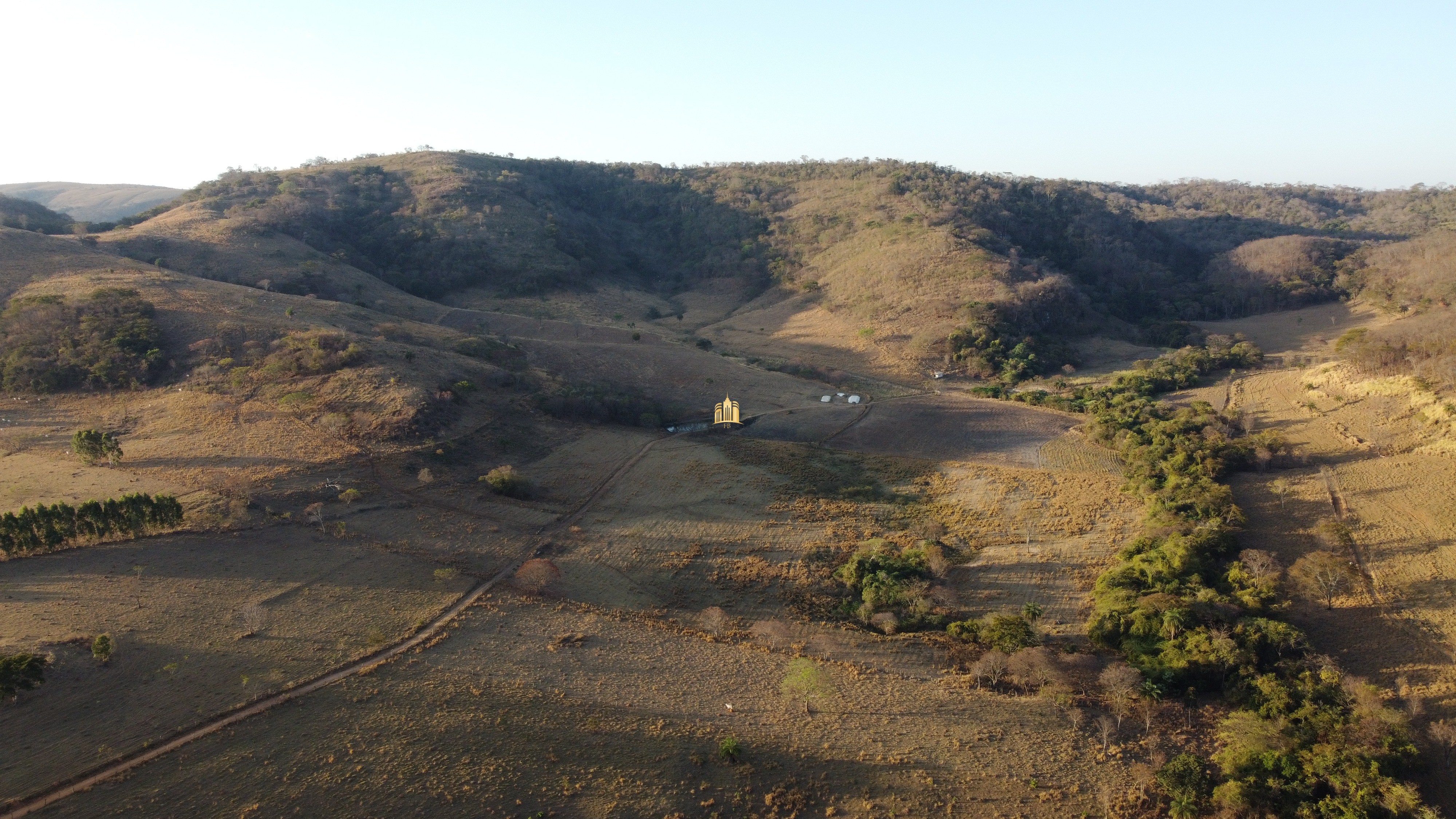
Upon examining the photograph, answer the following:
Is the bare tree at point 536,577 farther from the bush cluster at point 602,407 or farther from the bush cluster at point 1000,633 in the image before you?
the bush cluster at point 602,407

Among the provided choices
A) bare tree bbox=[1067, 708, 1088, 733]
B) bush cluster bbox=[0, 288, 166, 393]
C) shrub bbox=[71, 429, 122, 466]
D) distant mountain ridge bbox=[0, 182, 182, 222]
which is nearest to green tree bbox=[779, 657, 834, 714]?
bare tree bbox=[1067, 708, 1088, 733]

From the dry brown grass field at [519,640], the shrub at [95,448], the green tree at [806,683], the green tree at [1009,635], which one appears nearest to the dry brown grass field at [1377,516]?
the dry brown grass field at [519,640]

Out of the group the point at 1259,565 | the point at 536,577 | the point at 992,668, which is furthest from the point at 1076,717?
the point at 536,577

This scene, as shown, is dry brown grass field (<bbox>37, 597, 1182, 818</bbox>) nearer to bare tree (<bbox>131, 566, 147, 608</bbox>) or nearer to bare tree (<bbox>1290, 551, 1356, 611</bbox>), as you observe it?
bare tree (<bbox>131, 566, 147, 608</bbox>)

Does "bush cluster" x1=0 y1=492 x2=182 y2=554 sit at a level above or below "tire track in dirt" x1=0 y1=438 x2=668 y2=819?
above

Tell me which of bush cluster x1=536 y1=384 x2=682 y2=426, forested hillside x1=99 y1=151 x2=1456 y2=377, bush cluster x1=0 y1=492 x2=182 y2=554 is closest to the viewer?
bush cluster x1=0 y1=492 x2=182 y2=554

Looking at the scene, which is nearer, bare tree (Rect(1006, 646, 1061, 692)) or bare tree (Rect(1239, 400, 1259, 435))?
bare tree (Rect(1006, 646, 1061, 692))

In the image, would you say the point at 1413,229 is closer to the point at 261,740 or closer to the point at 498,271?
the point at 498,271
